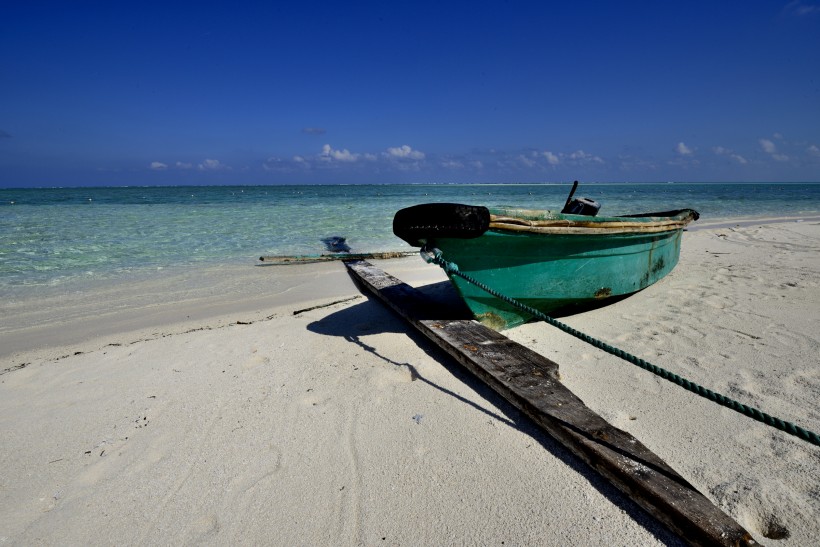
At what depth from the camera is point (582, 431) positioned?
6.19 ft

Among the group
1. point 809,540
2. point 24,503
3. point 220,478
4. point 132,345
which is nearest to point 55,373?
point 132,345

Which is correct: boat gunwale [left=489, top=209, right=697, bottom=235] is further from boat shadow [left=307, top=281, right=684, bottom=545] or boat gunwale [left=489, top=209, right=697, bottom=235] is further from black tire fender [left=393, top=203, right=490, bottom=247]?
boat shadow [left=307, top=281, right=684, bottom=545]

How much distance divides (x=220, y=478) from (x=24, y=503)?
83 centimetres

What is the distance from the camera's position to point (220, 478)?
1.92 meters

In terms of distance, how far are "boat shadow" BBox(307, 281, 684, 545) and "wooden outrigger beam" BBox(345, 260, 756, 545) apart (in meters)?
0.05

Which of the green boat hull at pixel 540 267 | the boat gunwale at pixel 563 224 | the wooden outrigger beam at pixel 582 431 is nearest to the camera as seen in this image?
the wooden outrigger beam at pixel 582 431

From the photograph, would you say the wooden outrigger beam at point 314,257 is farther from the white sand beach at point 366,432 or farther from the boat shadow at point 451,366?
the white sand beach at point 366,432

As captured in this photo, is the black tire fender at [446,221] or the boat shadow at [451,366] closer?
the boat shadow at [451,366]

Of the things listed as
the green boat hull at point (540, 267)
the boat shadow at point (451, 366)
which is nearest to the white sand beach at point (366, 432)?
the boat shadow at point (451, 366)

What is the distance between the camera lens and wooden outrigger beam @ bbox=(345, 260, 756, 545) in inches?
56.0

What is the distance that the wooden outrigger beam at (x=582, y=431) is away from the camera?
1.42m

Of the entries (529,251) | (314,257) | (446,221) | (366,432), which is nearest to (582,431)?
(366,432)

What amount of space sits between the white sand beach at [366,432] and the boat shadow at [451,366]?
1 cm

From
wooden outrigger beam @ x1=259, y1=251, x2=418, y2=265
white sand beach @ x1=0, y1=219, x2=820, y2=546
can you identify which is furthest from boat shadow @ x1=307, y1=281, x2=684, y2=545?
wooden outrigger beam @ x1=259, y1=251, x2=418, y2=265
